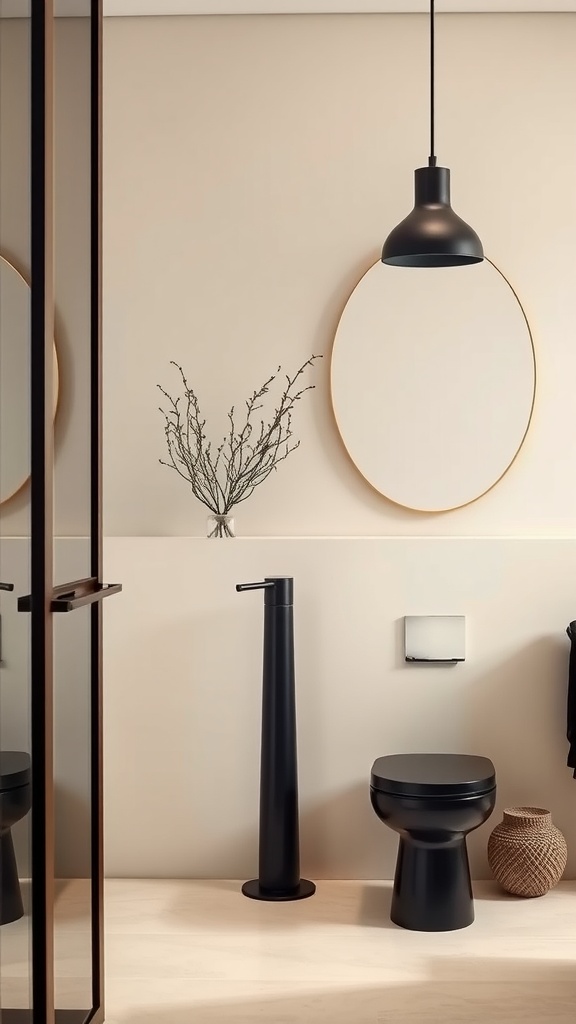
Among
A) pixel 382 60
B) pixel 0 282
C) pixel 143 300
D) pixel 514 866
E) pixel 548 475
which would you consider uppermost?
pixel 382 60

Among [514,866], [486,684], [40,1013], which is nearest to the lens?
[40,1013]

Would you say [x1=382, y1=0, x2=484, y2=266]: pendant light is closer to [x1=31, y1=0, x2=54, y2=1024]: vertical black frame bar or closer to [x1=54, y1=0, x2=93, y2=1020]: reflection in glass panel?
[x1=54, y1=0, x2=93, y2=1020]: reflection in glass panel

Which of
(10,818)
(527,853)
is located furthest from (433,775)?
(10,818)

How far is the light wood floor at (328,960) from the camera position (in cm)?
240

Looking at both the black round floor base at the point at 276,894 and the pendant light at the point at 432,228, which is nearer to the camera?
the pendant light at the point at 432,228

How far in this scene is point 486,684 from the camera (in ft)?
10.8

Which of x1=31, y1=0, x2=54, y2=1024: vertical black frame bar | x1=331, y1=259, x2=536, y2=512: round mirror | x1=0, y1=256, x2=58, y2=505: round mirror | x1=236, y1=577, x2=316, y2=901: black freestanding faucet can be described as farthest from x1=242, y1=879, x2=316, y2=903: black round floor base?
x1=0, y1=256, x2=58, y2=505: round mirror

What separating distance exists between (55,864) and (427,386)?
199 cm

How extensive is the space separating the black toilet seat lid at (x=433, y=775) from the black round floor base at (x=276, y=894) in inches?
16.9

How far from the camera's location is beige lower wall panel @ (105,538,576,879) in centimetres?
328

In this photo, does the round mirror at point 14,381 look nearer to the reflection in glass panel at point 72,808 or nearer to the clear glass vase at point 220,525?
the reflection in glass panel at point 72,808

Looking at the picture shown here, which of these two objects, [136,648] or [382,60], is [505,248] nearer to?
[382,60]

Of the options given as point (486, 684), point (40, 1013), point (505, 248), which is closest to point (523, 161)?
point (505, 248)

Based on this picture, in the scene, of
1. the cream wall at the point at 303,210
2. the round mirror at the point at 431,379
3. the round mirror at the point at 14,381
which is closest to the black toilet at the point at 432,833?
the cream wall at the point at 303,210
